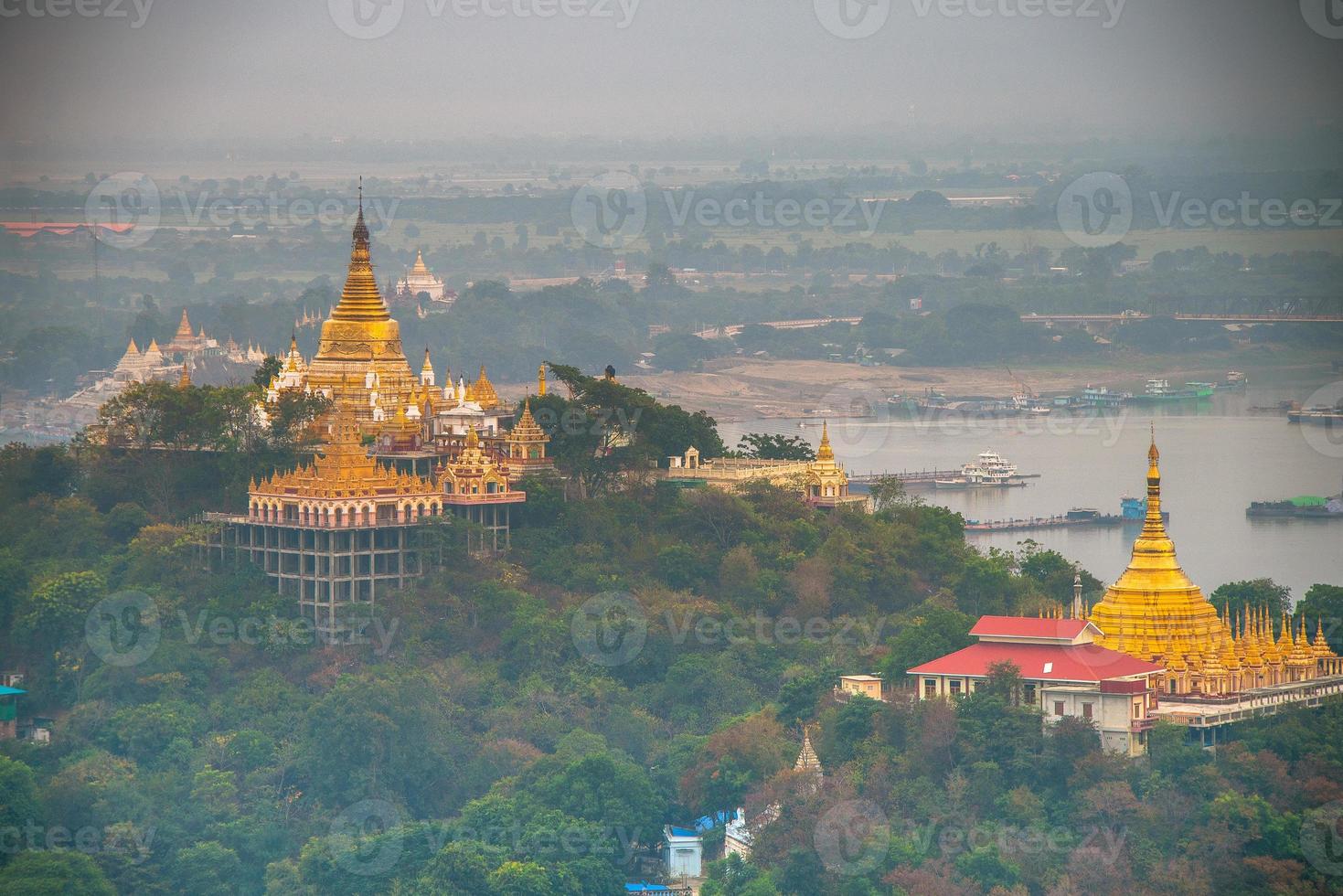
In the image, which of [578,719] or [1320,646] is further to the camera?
[578,719]

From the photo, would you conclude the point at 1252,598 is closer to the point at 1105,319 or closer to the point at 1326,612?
the point at 1326,612

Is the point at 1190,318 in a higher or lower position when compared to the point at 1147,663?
higher

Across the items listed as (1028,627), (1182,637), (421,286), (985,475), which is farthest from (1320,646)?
(421,286)

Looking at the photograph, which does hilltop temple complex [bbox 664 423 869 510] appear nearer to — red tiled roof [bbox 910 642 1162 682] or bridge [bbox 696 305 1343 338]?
red tiled roof [bbox 910 642 1162 682]

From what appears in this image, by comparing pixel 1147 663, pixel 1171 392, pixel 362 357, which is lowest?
pixel 1147 663

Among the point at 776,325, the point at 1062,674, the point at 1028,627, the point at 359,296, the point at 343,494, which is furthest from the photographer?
the point at 776,325

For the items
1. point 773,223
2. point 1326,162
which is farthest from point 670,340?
point 773,223

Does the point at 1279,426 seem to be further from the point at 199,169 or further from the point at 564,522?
the point at 199,169

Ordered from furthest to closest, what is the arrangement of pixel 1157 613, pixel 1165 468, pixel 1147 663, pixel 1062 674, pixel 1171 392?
pixel 1171 392 < pixel 1165 468 < pixel 1157 613 < pixel 1147 663 < pixel 1062 674
